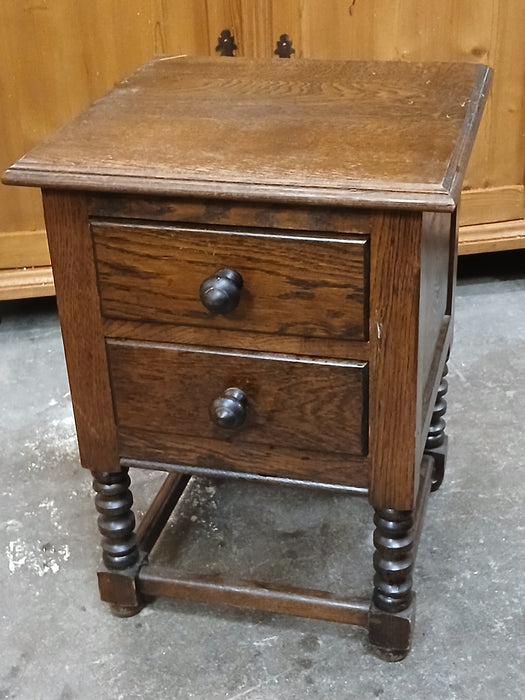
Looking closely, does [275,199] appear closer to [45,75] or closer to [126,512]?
[126,512]

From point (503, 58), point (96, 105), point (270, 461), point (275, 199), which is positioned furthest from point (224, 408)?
point (503, 58)

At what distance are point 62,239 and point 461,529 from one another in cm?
79

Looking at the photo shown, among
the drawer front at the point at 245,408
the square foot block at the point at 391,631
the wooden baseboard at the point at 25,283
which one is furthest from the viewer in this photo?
the wooden baseboard at the point at 25,283

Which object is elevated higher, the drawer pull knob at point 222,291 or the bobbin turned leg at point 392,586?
the drawer pull knob at point 222,291

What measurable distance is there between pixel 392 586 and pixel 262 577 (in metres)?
0.26

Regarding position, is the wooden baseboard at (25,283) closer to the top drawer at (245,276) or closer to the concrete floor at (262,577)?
the concrete floor at (262,577)

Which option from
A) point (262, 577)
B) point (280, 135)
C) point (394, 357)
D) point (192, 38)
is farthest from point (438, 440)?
point (192, 38)

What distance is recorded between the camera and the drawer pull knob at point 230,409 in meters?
1.02

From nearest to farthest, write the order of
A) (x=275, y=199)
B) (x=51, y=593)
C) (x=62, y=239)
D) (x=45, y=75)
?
(x=275, y=199)
(x=62, y=239)
(x=51, y=593)
(x=45, y=75)

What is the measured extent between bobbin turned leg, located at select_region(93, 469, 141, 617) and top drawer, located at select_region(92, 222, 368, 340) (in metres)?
0.27

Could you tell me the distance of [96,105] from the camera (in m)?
1.16

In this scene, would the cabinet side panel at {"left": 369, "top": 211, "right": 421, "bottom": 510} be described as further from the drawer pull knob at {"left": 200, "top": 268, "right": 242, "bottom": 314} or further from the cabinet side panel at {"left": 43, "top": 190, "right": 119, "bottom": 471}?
the cabinet side panel at {"left": 43, "top": 190, "right": 119, "bottom": 471}

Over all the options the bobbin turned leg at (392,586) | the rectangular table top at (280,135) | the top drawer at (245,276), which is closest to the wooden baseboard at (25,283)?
the rectangular table top at (280,135)

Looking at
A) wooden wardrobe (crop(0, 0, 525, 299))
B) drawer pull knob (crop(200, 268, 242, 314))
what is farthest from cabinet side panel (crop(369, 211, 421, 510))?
wooden wardrobe (crop(0, 0, 525, 299))
